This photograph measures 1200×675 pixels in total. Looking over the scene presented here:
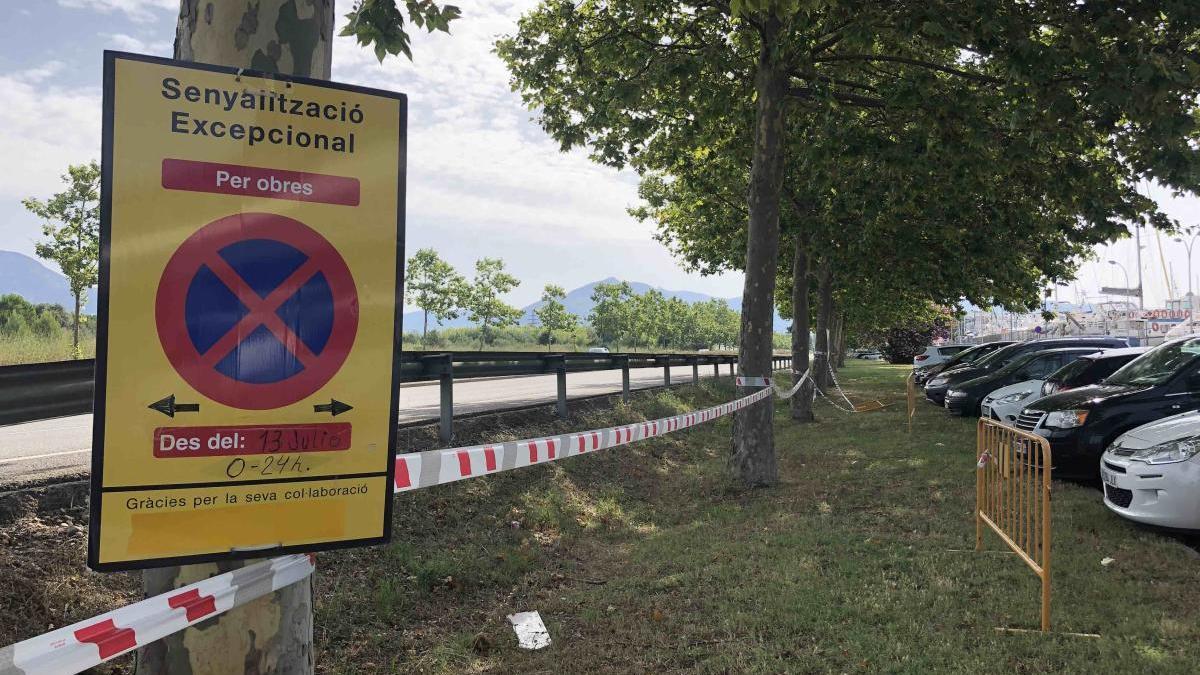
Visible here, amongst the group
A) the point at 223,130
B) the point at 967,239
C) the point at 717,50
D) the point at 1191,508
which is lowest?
the point at 1191,508

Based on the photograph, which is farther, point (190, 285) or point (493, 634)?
point (493, 634)

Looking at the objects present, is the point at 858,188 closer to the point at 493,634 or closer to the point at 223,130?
the point at 493,634

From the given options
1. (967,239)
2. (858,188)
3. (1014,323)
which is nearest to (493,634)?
(858,188)

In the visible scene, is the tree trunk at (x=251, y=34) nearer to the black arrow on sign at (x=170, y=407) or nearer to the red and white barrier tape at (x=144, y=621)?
the black arrow on sign at (x=170, y=407)

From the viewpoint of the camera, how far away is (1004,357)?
18.0m

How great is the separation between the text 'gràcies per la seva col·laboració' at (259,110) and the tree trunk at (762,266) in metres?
7.73

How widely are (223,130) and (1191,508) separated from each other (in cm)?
690

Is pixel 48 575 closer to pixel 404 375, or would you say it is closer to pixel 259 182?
pixel 259 182

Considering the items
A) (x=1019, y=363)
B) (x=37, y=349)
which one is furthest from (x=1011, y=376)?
(x=37, y=349)

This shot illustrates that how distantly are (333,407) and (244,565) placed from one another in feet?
1.64

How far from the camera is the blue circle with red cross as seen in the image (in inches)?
73.5

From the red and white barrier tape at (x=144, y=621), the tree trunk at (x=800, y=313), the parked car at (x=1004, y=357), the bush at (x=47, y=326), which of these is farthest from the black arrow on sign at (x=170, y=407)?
the bush at (x=47, y=326)

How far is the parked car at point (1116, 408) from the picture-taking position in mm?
8078

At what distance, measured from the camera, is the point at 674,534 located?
7059 millimetres
